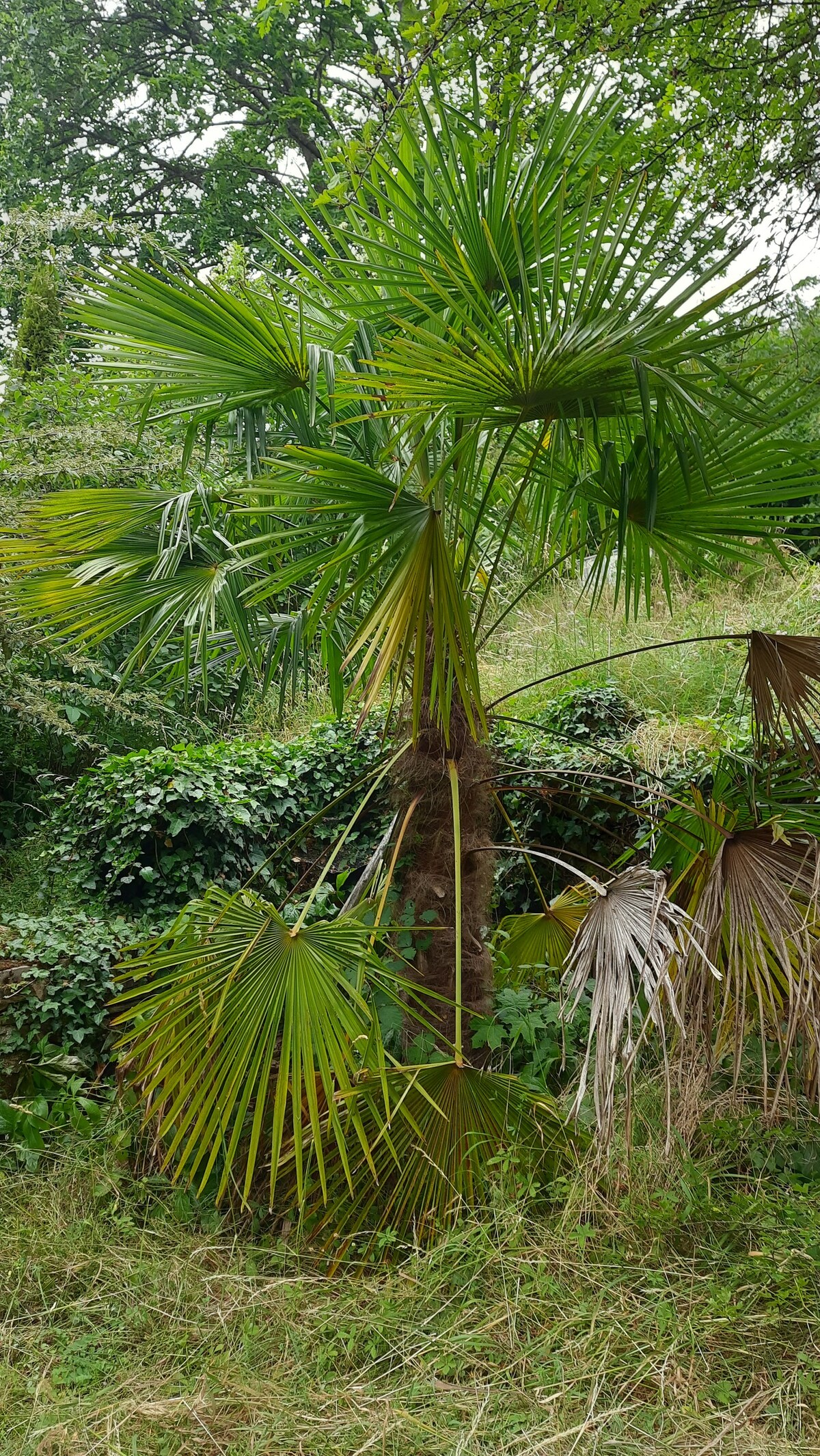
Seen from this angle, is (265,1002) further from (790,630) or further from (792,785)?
(790,630)

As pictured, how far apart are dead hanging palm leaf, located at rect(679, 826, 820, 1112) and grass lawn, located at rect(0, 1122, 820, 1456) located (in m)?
0.42

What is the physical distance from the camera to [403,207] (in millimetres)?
2861

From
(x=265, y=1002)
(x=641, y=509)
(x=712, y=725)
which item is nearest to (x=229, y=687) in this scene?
(x=712, y=725)

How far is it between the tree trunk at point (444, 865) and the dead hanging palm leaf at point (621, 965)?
42cm

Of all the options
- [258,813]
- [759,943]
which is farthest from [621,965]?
[258,813]

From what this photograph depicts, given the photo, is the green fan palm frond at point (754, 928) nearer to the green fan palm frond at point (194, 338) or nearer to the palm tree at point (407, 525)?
the palm tree at point (407, 525)

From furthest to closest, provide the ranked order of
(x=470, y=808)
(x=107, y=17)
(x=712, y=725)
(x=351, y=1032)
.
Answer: (x=107, y=17)
(x=712, y=725)
(x=470, y=808)
(x=351, y=1032)

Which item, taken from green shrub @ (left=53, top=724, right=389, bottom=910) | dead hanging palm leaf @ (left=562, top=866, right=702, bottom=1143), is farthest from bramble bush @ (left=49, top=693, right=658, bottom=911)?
dead hanging palm leaf @ (left=562, top=866, right=702, bottom=1143)

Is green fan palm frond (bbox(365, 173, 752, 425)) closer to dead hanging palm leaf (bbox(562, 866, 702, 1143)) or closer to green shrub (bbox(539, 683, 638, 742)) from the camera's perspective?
dead hanging palm leaf (bbox(562, 866, 702, 1143))

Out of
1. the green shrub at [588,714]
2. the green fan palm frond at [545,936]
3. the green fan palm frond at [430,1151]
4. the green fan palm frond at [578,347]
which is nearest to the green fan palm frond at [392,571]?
the green fan palm frond at [578,347]

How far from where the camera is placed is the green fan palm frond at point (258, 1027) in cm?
232

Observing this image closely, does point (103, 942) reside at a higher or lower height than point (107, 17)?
lower

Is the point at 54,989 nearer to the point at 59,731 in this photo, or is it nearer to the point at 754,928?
the point at 59,731

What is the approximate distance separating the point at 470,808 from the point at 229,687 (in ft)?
15.0
